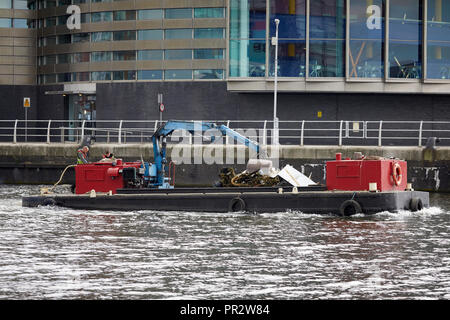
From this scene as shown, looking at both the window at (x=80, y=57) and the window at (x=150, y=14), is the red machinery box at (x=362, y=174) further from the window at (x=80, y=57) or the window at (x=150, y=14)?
the window at (x=80, y=57)

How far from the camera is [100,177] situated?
28688 mm

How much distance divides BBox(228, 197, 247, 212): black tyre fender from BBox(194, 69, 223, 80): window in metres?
29.5

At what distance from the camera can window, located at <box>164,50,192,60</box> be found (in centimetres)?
5662

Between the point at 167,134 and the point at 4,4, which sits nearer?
the point at 167,134

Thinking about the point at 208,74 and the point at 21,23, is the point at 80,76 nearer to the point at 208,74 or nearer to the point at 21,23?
the point at 21,23

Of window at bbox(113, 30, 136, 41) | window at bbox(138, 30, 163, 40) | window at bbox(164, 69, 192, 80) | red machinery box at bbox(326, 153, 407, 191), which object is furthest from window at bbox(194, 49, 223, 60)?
red machinery box at bbox(326, 153, 407, 191)

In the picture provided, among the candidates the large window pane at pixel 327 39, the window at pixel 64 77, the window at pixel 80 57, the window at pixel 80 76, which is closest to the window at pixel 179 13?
the window at pixel 80 57

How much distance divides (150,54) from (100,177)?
2985 centimetres

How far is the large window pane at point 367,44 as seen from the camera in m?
45.6

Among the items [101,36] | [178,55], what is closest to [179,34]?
[178,55]

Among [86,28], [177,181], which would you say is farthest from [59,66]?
[177,181]

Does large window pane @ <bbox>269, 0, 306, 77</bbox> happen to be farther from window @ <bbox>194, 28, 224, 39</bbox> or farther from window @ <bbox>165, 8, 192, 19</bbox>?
window @ <bbox>165, 8, 192, 19</bbox>

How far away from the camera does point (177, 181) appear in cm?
3906

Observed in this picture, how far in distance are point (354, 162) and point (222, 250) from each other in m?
9.08
